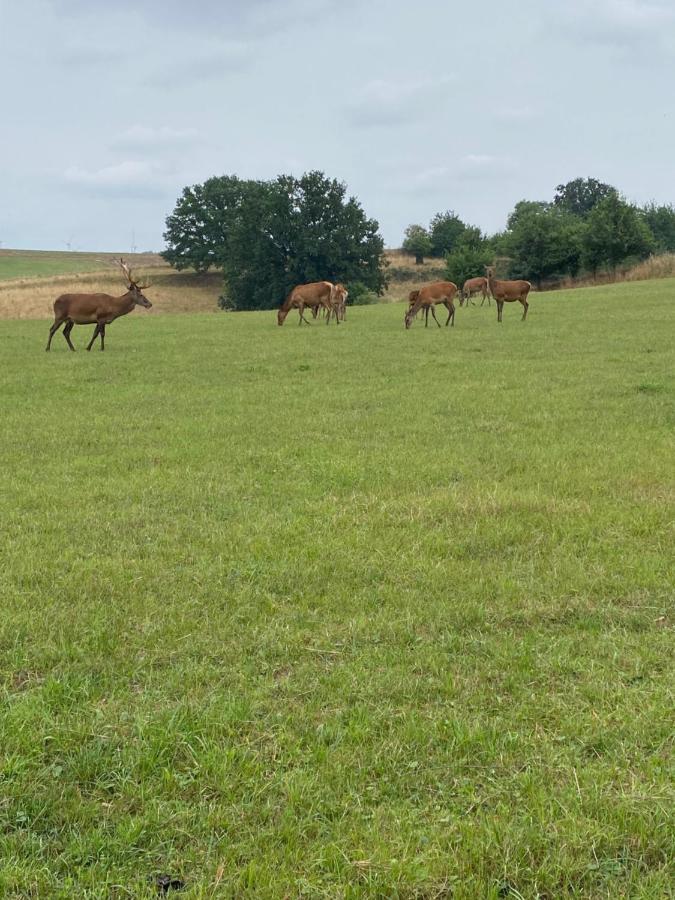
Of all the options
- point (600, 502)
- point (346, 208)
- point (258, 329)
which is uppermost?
point (346, 208)

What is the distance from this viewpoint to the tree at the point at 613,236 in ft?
167

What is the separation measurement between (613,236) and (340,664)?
52773 mm

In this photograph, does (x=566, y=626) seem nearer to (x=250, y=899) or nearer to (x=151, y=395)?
(x=250, y=899)

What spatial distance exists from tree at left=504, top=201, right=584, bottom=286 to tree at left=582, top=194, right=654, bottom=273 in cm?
123

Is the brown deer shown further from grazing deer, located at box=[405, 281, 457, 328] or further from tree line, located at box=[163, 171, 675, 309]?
tree line, located at box=[163, 171, 675, 309]

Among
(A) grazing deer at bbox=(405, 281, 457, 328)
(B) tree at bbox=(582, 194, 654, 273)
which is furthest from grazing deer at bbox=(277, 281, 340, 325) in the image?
(B) tree at bbox=(582, 194, 654, 273)

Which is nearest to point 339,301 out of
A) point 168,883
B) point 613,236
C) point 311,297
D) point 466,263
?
point 311,297

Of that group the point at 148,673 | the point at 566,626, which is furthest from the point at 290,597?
the point at 566,626

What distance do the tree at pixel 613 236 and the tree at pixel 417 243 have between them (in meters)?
26.7

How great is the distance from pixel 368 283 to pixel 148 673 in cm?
5728

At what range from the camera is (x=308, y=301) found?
2547 centimetres

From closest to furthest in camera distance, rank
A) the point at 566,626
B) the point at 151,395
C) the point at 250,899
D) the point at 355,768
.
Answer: the point at 250,899 < the point at 355,768 < the point at 566,626 < the point at 151,395

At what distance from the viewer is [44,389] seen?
40.7ft

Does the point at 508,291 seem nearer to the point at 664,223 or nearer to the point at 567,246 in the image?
the point at 567,246
